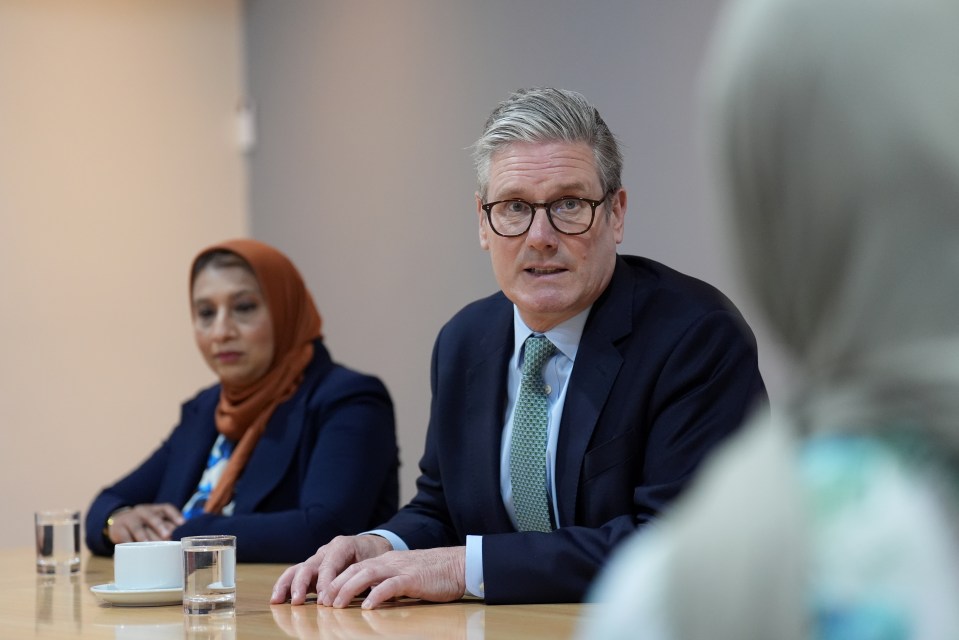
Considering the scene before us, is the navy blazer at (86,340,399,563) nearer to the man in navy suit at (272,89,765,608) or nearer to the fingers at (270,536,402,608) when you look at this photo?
the man in navy suit at (272,89,765,608)

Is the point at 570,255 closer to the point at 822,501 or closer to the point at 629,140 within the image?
the point at 629,140

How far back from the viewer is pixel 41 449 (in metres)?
4.94

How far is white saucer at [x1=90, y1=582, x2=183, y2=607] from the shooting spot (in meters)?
2.13

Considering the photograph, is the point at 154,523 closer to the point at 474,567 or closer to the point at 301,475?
the point at 301,475

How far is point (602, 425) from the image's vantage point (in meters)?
2.34

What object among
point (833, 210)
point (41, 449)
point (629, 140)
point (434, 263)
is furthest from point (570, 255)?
point (41, 449)

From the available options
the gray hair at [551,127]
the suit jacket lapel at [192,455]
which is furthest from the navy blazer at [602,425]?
the suit jacket lapel at [192,455]

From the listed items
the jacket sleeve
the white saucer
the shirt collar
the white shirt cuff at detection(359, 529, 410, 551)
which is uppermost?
the shirt collar

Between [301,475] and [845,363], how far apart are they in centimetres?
272

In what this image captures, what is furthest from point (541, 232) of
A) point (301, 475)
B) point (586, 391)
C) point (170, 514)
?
point (170, 514)

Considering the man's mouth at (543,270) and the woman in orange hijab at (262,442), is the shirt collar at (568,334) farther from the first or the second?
the woman in orange hijab at (262,442)

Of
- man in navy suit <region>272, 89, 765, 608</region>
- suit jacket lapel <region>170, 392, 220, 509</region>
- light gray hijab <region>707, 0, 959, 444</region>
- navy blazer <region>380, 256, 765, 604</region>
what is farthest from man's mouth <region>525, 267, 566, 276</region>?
light gray hijab <region>707, 0, 959, 444</region>

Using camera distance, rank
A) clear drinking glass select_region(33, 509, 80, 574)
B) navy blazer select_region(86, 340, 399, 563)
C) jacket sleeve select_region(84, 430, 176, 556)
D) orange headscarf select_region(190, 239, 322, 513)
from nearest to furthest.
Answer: clear drinking glass select_region(33, 509, 80, 574) < navy blazer select_region(86, 340, 399, 563) < jacket sleeve select_region(84, 430, 176, 556) < orange headscarf select_region(190, 239, 322, 513)

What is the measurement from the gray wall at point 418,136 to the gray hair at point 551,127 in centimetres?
111
